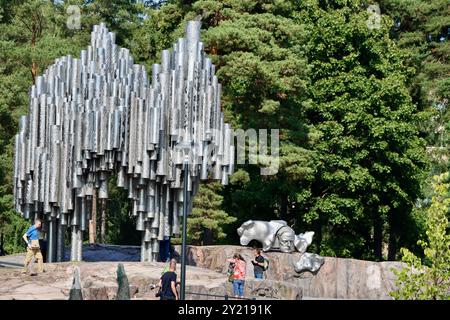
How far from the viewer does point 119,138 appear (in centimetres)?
2891

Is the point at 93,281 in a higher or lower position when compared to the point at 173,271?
lower

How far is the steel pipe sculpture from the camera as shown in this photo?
28922mm

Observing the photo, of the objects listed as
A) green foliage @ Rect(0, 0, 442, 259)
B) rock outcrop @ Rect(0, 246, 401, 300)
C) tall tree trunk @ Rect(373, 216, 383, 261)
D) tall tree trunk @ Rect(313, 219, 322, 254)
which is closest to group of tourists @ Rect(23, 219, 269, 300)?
rock outcrop @ Rect(0, 246, 401, 300)

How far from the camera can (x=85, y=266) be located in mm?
27141

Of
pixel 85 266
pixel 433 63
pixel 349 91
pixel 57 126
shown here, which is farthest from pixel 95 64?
pixel 433 63

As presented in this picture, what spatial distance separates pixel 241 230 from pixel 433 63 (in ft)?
66.2

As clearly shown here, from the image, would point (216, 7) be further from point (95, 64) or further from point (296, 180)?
point (95, 64)

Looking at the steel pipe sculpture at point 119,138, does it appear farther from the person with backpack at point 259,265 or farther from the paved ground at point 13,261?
the person with backpack at point 259,265

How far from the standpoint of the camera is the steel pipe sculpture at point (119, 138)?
94.9 ft

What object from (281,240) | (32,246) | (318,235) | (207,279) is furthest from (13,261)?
(318,235)

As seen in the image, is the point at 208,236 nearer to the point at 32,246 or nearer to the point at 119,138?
the point at 119,138

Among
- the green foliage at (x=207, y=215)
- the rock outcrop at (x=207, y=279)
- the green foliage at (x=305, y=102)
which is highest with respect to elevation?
the green foliage at (x=305, y=102)

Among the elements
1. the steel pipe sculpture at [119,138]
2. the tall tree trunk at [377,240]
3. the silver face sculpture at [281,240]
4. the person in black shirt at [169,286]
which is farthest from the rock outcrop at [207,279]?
the tall tree trunk at [377,240]

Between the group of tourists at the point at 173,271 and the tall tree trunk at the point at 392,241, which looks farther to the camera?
the tall tree trunk at the point at 392,241
